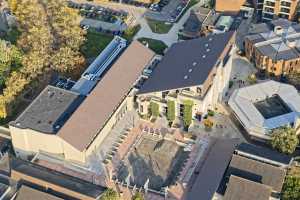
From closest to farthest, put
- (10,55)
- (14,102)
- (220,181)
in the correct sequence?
(220,181), (14,102), (10,55)

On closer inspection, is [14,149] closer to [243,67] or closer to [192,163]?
[192,163]

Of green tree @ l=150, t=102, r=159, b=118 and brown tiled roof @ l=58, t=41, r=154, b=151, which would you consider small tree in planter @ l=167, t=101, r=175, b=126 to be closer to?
green tree @ l=150, t=102, r=159, b=118

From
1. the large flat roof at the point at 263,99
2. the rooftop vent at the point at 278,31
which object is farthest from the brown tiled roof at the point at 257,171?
the rooftop vent at the point at 278,31

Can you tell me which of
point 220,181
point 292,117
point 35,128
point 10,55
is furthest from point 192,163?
point 10,55

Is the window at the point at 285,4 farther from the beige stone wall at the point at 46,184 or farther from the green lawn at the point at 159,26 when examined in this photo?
the beige stone wall at the point at 46,184

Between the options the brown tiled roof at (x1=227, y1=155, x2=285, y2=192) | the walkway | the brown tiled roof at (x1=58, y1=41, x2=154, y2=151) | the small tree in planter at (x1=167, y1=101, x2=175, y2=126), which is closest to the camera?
the brown tiled roof at (x1=227, y1=155, x2=285, y2=192)

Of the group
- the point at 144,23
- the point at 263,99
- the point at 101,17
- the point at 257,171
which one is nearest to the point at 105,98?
the point at 257,171

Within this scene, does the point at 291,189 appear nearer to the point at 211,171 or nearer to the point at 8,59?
the point at 211,171

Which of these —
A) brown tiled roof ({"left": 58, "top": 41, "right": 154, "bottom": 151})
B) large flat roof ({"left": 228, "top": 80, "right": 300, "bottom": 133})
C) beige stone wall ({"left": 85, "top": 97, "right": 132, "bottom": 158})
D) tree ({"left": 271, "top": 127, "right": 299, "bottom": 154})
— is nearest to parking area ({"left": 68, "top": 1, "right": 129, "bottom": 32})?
brown tiled roof ({"left": 58, "top": 41, "right": 154, "bottom": 151})
